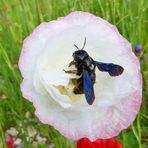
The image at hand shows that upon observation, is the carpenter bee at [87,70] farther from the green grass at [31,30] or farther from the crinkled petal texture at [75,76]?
the green grass at [31,30]

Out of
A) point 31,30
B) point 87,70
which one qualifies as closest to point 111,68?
point 87,70

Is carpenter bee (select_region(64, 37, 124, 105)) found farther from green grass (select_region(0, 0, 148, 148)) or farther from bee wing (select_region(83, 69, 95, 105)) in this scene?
green grass (select_region(0, 0, 148, 148))

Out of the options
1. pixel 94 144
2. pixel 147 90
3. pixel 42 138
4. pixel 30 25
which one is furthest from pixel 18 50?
pixel 94 144

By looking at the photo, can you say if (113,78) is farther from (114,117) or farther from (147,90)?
(147,90)

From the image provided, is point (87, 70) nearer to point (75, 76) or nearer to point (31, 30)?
point (75, 76)

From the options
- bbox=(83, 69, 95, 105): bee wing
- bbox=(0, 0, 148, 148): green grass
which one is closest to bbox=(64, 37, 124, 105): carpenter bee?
bbox=(83, 69, 95, 105): bee wing

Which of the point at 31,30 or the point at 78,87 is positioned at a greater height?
the point at 78,87

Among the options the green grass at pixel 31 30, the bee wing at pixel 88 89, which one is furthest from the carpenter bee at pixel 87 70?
the green grass at pixel 31 30
